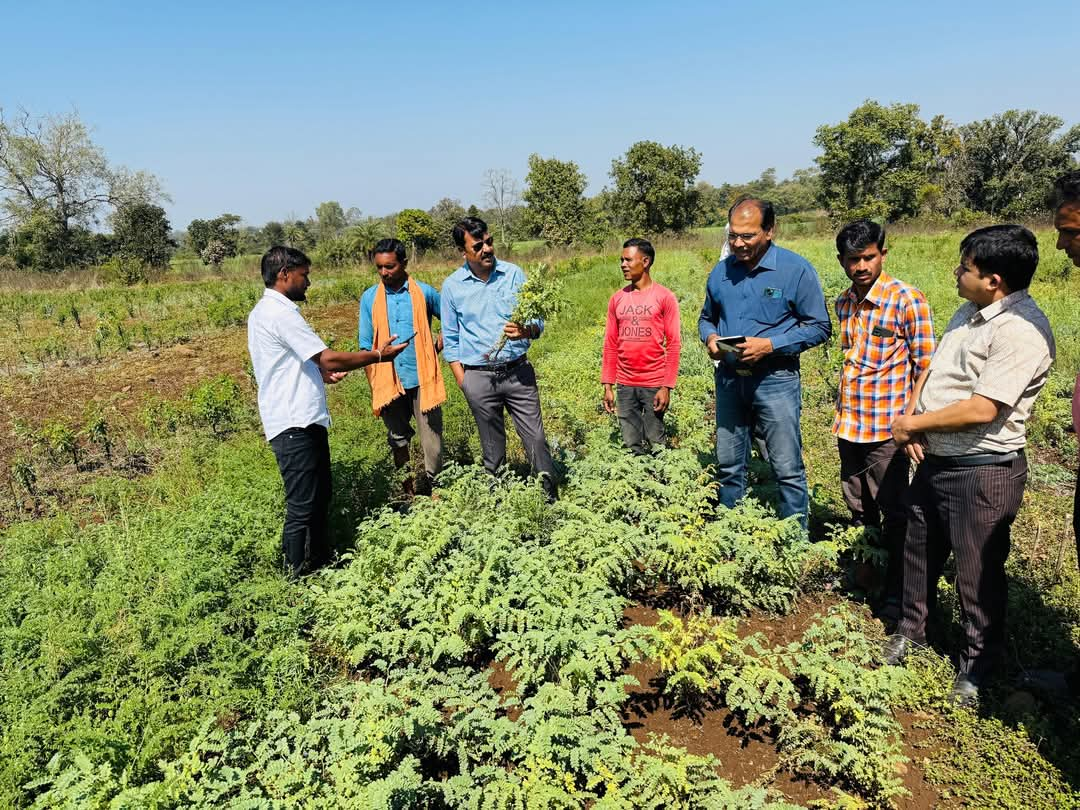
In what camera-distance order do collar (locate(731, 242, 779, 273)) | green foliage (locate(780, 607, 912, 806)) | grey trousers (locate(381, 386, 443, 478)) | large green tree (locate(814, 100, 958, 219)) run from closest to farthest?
green foliage (locate(780, 607, 912, 806)), collar (locate(731, 242, 779, 273)), grey trousers (locate(381, 386, 443, 478)), large green tree (locate(814, 100, 958, 219))

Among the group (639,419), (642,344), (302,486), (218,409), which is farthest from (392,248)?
(218,409)

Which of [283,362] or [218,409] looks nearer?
[283,362]

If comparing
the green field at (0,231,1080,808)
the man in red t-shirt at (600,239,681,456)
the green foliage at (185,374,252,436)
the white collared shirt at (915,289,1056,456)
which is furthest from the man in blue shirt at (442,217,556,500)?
the green foliage at (185,374,252,436)

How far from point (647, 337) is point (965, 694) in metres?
2.89

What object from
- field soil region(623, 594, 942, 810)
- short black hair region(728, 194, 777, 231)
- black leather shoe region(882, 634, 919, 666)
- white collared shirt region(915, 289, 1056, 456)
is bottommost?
field soil region(623, 594, 942, 810)

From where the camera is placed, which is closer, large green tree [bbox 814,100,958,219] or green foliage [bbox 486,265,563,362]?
green foliage [bbox 486,265,563,362]

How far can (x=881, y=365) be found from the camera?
3.31 m

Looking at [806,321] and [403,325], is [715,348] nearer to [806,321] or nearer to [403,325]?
[806,321]

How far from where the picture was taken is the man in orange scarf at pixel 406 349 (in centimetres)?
469

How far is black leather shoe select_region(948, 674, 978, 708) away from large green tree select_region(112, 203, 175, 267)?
125 ft

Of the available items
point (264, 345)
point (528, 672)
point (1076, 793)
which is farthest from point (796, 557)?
point (264, 345)

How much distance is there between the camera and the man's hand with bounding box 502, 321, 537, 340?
13.5 ft

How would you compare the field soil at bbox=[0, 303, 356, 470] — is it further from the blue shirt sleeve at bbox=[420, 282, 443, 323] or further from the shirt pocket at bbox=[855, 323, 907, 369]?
the shirt pocket at bbox=[855, 323, 907, 369]

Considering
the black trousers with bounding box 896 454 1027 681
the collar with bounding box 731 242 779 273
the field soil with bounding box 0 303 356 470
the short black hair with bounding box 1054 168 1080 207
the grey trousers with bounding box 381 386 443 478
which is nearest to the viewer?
the short black hair with bounding box 1054 168 1080 207
